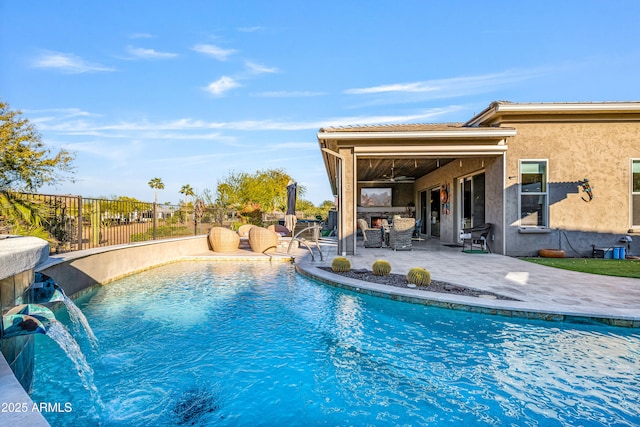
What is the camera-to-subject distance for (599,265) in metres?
7.79

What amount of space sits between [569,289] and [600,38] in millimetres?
10235

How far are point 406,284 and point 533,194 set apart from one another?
591 cm

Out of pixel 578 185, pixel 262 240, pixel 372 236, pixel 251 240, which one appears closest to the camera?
pixel 578 185

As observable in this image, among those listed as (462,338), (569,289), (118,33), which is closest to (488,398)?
(462,338)

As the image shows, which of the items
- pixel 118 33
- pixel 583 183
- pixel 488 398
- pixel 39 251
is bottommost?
pixel 488 398

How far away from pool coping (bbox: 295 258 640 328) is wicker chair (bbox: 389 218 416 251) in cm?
477

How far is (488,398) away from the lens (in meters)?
2.76

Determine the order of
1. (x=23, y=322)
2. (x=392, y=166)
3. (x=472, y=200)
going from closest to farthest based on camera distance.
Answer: (x=23, y=322) < (x=472, y=200) < (x=392, y=166)

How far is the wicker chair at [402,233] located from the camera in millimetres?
10578

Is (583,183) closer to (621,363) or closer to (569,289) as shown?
(569,289)

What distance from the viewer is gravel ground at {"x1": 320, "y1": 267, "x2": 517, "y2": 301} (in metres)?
5.25

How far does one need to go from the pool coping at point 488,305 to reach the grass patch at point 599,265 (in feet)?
10.9

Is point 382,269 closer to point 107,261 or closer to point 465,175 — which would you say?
point 107,261

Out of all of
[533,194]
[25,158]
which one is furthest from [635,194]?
[25,158]
